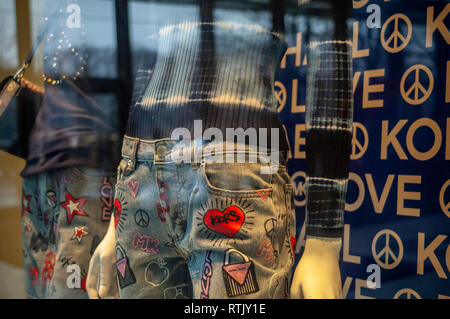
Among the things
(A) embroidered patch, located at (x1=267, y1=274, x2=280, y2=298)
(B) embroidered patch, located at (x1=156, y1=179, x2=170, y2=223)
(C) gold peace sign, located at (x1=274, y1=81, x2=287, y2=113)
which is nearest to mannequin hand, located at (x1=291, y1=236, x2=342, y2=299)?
(A) embroidered patch, located at (x1=267, y1=274, x2=280, y2=298)

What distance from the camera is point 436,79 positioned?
0.82m

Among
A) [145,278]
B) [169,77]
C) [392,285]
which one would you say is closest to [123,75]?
[169,77]

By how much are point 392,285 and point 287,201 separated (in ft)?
1.12

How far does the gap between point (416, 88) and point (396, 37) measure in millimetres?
107

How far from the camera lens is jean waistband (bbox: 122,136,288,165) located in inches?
28.9

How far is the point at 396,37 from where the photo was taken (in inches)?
33.8

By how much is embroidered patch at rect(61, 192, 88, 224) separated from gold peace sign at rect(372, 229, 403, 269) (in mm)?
669

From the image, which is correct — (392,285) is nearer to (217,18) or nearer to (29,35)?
(217,18)

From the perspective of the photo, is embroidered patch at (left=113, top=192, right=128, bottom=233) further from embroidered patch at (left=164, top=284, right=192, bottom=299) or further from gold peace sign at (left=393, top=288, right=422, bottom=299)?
gold peace sign at (left=393, top=288, right=422, bottom=299)

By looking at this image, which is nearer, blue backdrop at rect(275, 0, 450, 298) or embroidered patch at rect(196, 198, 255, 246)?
embroidered patch at rect(196, 198, 255, 246)

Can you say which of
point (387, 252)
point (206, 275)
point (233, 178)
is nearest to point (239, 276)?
point (206, 275)

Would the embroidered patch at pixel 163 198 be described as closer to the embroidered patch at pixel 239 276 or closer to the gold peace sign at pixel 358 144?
the embroidered patch at pixel 239 276
